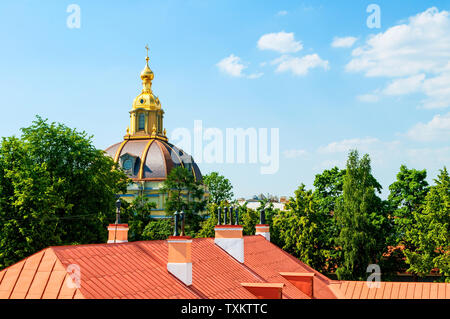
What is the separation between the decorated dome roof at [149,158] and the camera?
234 ft

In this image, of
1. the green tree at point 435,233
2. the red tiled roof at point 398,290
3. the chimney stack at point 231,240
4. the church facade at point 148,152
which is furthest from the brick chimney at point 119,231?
the church facade at point 148,152

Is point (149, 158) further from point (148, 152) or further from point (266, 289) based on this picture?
point (266, 289)

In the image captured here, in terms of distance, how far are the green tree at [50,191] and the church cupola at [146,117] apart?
40.8m

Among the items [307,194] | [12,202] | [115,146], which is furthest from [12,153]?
[115,146]

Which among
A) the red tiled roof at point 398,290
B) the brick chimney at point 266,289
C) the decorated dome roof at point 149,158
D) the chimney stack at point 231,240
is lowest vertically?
the red tiled roof at point 398,290

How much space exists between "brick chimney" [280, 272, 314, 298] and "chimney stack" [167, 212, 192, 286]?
7.96m

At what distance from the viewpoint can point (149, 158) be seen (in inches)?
2876

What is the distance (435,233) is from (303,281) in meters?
15.9

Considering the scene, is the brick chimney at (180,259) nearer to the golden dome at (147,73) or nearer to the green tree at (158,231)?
the green tree at (158,231)

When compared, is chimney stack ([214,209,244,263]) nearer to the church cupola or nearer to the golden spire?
the church cupola

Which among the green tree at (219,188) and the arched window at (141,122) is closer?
the green tree at (219,188)

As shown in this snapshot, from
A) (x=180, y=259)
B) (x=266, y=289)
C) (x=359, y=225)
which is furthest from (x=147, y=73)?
(x=180, y=259)
